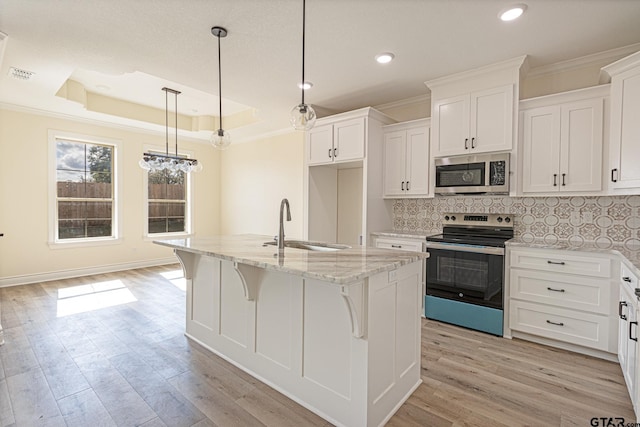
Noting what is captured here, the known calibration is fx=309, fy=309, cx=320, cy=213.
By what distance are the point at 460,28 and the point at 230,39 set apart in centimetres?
192

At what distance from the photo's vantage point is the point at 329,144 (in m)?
4.15

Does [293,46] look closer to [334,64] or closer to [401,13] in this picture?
[334,64]

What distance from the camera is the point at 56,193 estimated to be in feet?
16.6

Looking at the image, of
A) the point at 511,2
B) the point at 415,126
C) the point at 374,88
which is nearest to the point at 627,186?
the point at 511,2

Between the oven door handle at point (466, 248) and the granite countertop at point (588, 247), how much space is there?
0.44ft

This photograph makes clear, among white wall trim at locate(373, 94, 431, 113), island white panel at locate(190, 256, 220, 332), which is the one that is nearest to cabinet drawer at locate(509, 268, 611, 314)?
white wall trim at locate(373, 94, 431, 113)

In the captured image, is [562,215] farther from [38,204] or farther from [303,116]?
[38,204]

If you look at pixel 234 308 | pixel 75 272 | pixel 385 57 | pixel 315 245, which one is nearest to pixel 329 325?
pixel 315 245

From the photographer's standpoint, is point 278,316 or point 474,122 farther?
point 474,122

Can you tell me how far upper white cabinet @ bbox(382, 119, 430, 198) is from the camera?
3.72 m

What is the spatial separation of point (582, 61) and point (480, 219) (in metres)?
1.77

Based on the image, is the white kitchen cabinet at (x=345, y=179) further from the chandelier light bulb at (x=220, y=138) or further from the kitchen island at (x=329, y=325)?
the kitchen island at (x=329, y=325)

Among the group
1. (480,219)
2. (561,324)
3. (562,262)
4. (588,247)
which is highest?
(480,219)

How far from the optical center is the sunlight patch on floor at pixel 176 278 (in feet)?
15.6
